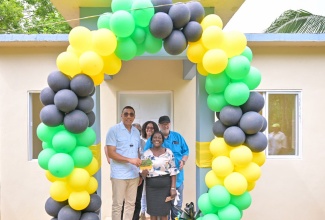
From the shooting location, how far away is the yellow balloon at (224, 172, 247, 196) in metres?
2.93

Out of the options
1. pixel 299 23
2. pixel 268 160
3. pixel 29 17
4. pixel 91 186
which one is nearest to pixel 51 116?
pixel 91 186

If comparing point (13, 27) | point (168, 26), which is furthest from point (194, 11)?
point (13, 27)

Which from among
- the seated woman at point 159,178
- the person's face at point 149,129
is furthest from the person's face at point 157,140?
the person's face at point 149,129

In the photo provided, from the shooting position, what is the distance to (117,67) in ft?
10.3

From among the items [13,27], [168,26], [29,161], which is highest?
[13,27]

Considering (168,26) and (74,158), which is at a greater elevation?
(168,26)

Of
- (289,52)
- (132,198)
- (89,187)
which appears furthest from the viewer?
(289,52)

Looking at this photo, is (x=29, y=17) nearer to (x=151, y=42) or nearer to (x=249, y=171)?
(x=151, y=42)

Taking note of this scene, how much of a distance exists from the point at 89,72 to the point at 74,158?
2.70ft

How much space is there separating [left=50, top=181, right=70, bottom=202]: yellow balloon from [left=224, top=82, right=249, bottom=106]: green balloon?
5.78 ft

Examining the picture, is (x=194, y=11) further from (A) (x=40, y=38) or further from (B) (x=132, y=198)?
(A) (x=40, y=38)

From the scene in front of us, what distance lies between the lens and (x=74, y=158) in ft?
9.67

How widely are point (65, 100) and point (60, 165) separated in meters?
0.58

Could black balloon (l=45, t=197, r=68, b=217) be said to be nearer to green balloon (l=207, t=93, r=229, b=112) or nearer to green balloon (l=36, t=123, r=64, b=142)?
green balloon (l=36, t=123, r=64, b=142)
